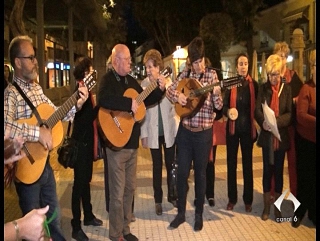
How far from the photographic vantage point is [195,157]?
5520 mm

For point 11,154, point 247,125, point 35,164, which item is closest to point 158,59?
point 247,125

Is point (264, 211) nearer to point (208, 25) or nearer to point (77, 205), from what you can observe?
point (77, 205)

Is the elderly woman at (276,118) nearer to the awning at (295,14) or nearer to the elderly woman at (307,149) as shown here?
the elderly woman at (307,149)

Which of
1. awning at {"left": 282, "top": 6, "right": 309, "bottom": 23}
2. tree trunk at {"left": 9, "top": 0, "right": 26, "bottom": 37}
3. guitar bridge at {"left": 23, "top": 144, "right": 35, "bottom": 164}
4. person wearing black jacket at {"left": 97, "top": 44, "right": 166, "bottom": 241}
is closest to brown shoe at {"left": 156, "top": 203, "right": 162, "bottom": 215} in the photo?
person wearing black jacket at {"left": 97, "top": 44, "right": 166, "bottom": 241}

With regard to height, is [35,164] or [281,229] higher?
[35,164]

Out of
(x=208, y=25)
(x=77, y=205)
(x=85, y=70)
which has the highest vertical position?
(x=208, y=25)

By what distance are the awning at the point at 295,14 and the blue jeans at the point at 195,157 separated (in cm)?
2067

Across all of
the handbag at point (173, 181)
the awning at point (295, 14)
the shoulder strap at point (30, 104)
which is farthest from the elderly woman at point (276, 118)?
the awning at point (295, 14)

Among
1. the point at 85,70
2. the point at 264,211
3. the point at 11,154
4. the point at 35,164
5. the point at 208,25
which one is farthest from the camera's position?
the point at 208,25

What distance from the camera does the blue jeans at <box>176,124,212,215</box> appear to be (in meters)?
5.45

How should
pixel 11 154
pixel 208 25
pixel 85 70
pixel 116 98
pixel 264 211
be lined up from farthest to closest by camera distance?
pixel 208 25
pixel 264 211
pixel 85 70
pixel 116 98
pixel 11 154

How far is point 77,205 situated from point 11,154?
265 cm

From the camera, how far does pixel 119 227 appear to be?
4953mm

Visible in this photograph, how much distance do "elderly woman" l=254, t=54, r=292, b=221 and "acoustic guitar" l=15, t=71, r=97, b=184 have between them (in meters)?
2.44
